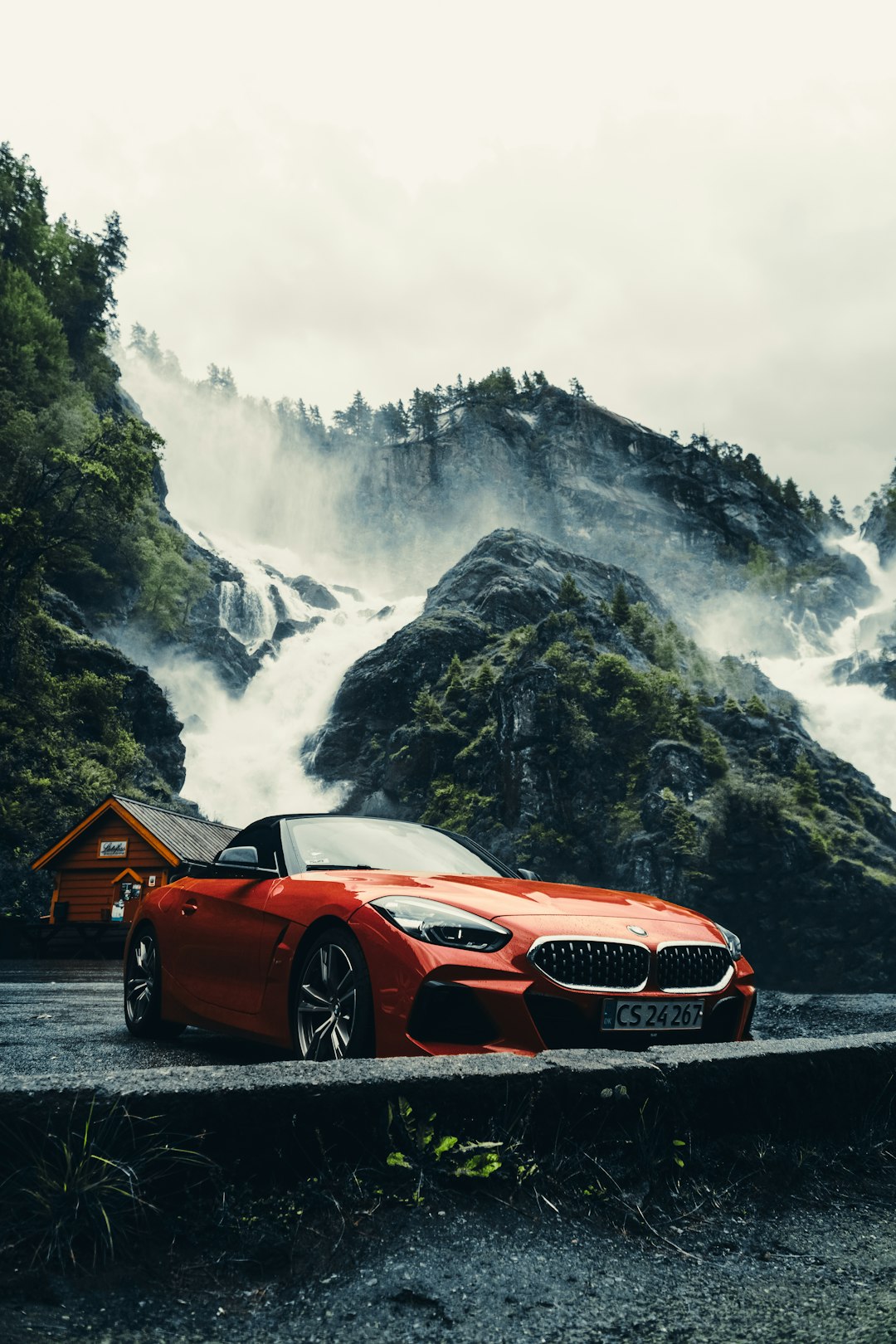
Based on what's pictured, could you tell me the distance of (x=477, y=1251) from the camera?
2.34 metres

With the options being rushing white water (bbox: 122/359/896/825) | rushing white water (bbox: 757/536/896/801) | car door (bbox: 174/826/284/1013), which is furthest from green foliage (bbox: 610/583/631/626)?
car door (bbox: 174/826/284/1013)

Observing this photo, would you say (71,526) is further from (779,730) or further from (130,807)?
(779,730)

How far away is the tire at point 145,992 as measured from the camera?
6.14 m

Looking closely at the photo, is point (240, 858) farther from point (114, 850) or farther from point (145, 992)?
point (114, 850)

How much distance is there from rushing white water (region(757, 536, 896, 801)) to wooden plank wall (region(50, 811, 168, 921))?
60285mm

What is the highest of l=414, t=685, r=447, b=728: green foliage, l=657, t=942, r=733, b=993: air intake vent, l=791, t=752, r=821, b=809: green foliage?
l=414, t=685, r=447, b=728: green foliage

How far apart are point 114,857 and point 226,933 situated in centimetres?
2364

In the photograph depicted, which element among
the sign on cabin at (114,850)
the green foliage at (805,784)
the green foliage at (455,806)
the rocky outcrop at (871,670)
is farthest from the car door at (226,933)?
the rocky outcrop at (871,670)

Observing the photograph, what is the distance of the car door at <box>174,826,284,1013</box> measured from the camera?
16.2 feet

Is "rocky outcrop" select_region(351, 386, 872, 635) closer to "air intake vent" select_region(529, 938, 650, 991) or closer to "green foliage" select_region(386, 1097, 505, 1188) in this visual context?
"air intake vent" select_region(529, 938, 650, 991)

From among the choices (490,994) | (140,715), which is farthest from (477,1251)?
(140,715)

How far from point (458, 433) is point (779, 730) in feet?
275

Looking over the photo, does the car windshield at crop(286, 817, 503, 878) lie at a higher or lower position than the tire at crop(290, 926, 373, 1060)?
higher

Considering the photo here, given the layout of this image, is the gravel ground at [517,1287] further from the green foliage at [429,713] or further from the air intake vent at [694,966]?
the green foliage at [429,713]
